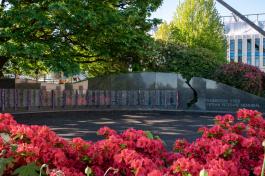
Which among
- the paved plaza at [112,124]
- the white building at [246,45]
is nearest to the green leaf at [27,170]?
the paved plaza at [112,124]

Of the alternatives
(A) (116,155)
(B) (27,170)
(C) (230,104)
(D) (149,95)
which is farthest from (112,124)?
(B) (27,170)

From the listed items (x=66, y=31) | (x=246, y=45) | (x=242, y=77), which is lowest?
(x=242, y=77)

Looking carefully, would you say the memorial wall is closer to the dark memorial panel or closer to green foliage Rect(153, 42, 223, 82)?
the dark memorial panel

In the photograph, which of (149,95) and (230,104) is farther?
(149,95)

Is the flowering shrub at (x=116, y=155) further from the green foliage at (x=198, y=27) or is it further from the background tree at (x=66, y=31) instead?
the green foliage at (x=198, y=27)

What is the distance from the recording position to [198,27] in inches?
1369

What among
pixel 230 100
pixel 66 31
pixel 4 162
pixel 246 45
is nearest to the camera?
pixel 4 162

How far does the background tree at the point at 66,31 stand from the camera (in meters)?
15.0

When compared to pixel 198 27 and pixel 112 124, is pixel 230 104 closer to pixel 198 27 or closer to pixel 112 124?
pixel 112 124

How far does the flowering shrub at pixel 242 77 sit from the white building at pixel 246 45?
65204 millimetres

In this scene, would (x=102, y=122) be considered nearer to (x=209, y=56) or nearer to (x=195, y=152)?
(x=209, y=56)

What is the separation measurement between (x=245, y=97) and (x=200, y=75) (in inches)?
104

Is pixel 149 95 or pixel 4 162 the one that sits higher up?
pixel 149 95

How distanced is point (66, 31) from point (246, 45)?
7413cm
